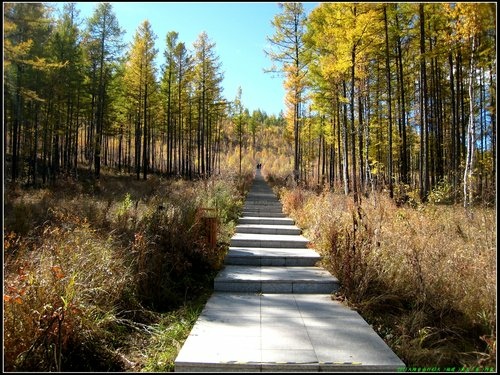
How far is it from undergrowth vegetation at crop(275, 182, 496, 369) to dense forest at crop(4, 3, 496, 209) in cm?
511

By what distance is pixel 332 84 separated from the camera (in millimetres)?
16938

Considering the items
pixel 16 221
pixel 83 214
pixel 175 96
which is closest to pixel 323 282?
pixel 83 214

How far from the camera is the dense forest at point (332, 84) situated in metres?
13.2

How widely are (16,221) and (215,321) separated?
7311 millimetres

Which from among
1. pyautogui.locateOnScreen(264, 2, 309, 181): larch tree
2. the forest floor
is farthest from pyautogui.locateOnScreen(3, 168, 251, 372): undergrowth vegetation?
pyautogui.locateOnScreen(264, 2, 309, 181): larch tree

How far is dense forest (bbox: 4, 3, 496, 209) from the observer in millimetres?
13203

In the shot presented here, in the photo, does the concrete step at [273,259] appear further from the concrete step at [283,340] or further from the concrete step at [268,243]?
the concrete step at [283,340]

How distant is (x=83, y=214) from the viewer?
8.29 m

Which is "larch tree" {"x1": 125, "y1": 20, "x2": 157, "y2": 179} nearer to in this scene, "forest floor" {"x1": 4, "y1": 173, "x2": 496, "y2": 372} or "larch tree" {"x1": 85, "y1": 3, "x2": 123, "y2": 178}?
"larch tree" {"x1": 85, "y1": 3, "x2": 123, "y2": 178}

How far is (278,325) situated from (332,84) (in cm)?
1483

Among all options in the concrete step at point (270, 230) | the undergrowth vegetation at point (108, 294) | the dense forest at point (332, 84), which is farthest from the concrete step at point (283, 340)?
the dense forest at point (332, 84)

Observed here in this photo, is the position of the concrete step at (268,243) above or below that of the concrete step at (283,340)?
above

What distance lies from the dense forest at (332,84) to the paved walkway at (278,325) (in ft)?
17.6

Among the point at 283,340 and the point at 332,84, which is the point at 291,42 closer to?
the point at 332,84
